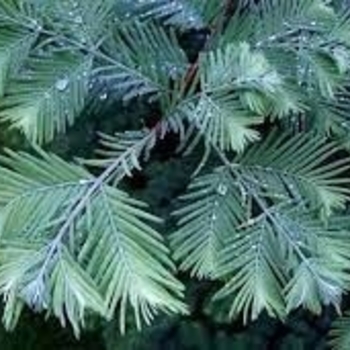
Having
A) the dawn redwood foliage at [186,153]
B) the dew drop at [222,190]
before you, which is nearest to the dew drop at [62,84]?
the dawn redwood foliage at [186,153]

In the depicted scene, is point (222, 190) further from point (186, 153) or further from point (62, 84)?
point (62, 84)

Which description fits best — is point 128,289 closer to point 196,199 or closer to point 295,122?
point 196,199

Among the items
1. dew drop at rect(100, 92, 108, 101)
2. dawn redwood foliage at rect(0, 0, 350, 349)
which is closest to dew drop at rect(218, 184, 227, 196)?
dawn redwood foliage at rect(0, 0, 350, 349)

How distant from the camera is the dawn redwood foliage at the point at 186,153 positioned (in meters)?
0.87

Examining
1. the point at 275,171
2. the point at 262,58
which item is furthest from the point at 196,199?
the point at 262,58

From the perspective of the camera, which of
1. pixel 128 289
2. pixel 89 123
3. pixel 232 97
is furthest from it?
pixel 89 123

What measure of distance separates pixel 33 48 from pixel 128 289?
356 mm

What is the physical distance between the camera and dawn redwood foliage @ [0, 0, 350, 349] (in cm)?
87

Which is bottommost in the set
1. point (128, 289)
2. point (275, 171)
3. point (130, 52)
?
point (128, 289)

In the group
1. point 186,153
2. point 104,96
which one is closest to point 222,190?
point 186,153

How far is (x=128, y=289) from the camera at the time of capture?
84 cm

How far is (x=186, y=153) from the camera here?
1.01 m

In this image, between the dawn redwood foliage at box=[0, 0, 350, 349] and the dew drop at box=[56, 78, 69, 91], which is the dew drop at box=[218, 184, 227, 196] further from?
the dew drop at box=[56, 78, 69, 91]

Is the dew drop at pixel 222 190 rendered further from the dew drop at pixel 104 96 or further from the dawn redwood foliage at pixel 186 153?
the dew drop at pixel 104 96
